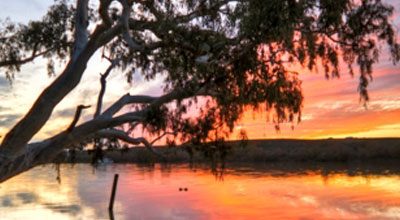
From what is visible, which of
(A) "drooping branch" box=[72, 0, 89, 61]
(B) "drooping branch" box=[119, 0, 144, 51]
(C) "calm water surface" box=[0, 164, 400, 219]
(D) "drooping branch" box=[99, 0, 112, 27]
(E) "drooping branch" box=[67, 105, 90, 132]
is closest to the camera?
(E) "drooping branch" box=[67, 105, 90, 132]

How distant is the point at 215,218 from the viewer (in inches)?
900

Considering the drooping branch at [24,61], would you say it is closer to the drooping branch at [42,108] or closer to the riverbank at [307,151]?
the drooping branch at [42,108]

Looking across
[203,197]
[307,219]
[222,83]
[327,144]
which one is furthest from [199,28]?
[327,144]

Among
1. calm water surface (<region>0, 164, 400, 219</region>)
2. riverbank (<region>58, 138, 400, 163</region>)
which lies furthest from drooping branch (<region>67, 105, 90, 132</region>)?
riverbank (<region>58, 138, 400, 163</region>)

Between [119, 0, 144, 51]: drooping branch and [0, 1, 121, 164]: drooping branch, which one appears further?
[119, 0, 144, 51]: drooping branch

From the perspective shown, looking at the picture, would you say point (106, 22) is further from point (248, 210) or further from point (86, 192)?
point (86, 192)

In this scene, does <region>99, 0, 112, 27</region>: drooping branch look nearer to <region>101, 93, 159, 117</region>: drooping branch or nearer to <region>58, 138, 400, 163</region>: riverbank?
<region>101, 93, 159, 117</region>: drooping branch

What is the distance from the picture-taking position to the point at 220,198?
2992 centimetres

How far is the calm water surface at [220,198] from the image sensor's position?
938 inches

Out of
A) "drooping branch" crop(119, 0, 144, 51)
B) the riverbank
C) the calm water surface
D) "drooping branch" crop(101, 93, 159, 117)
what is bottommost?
the calm water surface

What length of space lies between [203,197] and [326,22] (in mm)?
21931

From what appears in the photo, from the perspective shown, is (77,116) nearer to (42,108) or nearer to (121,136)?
(42,108)

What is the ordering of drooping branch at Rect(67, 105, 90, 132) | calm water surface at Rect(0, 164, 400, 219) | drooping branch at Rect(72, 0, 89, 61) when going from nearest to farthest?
drooping branch at Rect(67, 105, 90, 132) → drooping branch at Rect(72, 0, 89, 61) → calm water surface at Rect(0, 164, 400, 219)

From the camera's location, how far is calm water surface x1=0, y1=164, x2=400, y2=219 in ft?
78.2
